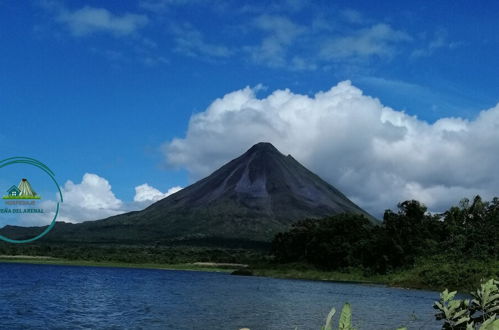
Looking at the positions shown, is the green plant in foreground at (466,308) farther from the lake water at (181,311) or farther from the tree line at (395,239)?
the tree line at (395,239)

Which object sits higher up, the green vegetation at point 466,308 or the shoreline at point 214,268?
the green vegetation at point 466,308

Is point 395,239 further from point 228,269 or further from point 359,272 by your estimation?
point 228,269

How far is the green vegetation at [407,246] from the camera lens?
9450 cm

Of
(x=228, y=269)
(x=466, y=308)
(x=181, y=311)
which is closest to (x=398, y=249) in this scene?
(x=228, y=269)

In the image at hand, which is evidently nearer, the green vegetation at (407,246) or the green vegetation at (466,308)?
the green vegetation at (466,308)

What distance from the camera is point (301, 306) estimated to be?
172 ft

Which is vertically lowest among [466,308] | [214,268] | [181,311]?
[181,311]

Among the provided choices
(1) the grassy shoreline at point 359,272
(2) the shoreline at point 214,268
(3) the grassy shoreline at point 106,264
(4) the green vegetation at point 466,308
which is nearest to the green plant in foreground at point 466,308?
(4) the green vegetation at point 466,308

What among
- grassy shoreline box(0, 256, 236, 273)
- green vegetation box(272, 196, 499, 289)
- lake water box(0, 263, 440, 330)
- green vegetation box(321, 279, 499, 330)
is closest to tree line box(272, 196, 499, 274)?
green vegetation box(272, 196, 499, 289)

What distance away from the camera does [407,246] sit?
360 feet

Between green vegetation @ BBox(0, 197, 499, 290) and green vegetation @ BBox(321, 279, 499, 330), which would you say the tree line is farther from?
green vegetation @ BBox(321, 279, 499, 330)

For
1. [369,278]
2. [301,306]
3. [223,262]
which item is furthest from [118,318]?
[223,262]

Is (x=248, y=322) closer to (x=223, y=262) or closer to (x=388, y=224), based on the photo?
(x=388, y=224)

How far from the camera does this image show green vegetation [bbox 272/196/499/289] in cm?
9450
